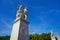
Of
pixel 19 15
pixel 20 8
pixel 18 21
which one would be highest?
pixel 20 8

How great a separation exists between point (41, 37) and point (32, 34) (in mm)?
2814

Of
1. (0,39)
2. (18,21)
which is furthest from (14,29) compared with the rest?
(0,39)

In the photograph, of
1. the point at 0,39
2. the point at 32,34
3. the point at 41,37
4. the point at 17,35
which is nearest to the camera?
the point at 17,35

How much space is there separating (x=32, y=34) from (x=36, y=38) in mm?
2770

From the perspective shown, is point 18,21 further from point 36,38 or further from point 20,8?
point 36,38

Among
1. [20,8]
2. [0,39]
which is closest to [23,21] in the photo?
[20,8]

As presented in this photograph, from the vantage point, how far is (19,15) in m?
5.98

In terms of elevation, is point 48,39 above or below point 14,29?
above

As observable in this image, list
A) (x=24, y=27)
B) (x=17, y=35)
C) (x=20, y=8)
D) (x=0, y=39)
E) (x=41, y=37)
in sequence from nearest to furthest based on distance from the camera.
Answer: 1. (x=17, y=35)
2. (x=24, y=27)
3. (x=20, y=8)
4. (x=0, y=39)
5. (x=41, y=37)

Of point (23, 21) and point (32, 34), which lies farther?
point (32, 34)

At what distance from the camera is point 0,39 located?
22.6 m

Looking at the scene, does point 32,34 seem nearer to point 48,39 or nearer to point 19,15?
point 48,39

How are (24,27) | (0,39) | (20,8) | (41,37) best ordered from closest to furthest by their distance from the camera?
(24,27) → (20,8) → (0,39) → (41,37)

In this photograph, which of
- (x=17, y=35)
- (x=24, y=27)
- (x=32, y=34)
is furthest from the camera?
(x=32, y=34)
